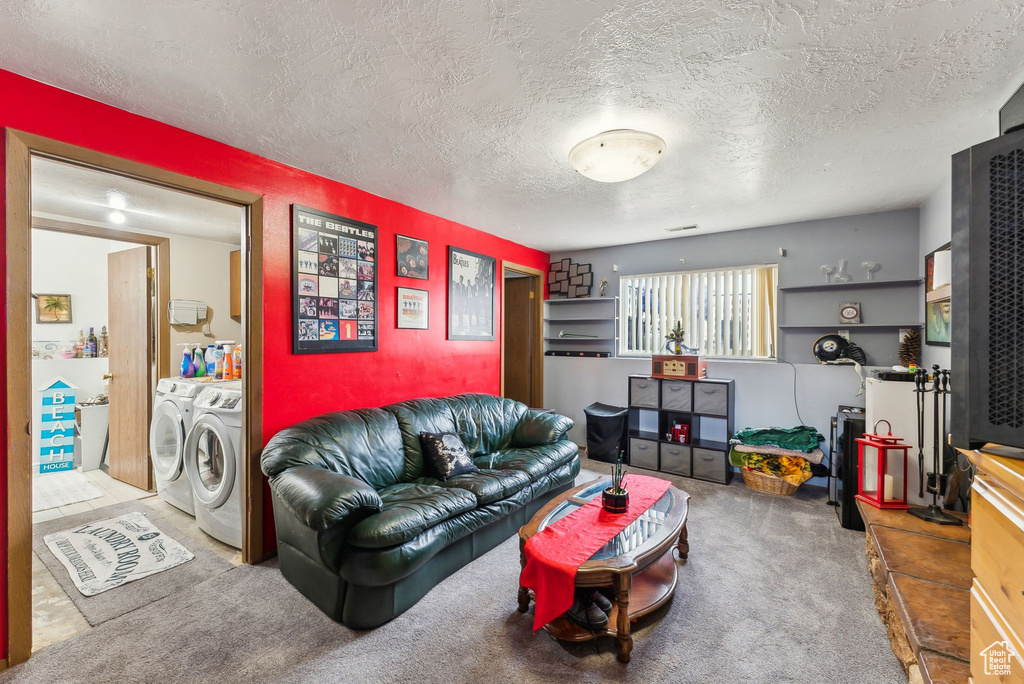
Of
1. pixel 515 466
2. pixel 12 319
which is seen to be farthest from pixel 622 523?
pixel 12 319

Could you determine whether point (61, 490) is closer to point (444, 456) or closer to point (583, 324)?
point (444, 456)

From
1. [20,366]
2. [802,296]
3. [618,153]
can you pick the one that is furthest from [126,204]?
[802,296]

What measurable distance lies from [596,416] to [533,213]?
2286 millimetres

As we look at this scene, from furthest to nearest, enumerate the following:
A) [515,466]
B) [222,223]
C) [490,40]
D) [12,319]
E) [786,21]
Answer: [222,223], [515,466], [12,319], [490,40], [786,21]

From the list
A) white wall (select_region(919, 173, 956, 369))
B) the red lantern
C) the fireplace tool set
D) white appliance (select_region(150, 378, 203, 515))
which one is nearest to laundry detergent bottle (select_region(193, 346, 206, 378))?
white appliance (select_region(150, 378, 203, 515))

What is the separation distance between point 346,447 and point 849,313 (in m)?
4.33

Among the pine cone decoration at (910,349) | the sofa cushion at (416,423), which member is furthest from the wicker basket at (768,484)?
the sofa cushion at (416,423)

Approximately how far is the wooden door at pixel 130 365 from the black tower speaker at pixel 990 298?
5010 millimetres

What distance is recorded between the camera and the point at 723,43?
5.12 feet

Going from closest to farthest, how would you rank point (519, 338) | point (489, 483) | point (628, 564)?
point (628, 564) < point (489, 483) < point (519, 338)

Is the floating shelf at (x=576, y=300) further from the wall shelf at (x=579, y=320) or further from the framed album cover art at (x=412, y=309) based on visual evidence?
the framed album cover art at (x=412, y=309)

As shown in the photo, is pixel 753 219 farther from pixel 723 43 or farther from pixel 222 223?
pixel 222 223

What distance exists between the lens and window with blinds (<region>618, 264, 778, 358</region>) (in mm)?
4234

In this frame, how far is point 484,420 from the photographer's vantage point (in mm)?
3648
